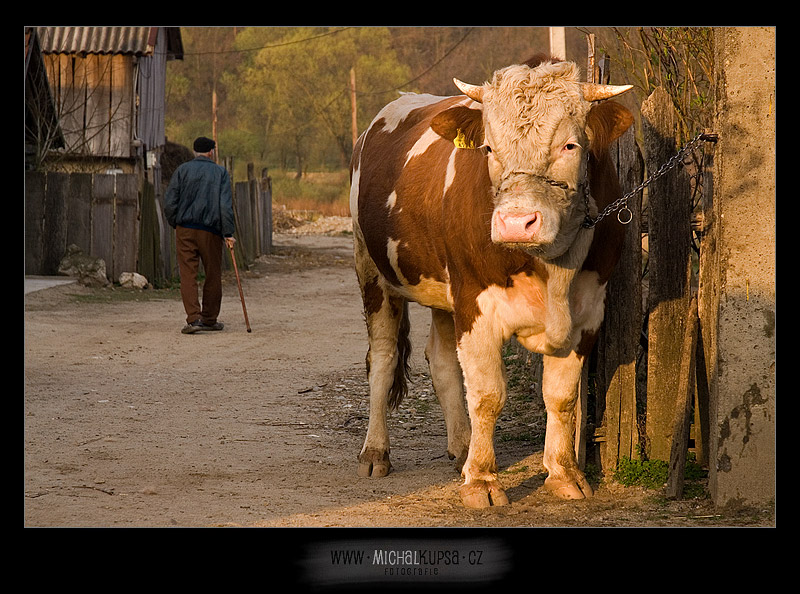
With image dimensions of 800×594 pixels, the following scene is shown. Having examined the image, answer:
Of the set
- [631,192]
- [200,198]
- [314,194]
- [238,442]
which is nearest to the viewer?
[631,192]

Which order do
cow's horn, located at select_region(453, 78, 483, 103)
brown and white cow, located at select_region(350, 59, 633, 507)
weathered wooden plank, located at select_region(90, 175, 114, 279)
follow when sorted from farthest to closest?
weathered wooden plank, located at select_region(90, 175, 114, 279), cow's horn, located at select_region(453, 78, 483, 103), brown and white cow, located at select_region(350, 59, 633, 507)

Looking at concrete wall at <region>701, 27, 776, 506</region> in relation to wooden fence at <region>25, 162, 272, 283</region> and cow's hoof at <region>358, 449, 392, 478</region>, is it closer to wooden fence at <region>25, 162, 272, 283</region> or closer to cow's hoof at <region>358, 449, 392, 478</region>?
cow's hoof at <region>358, 449, 392, 478</region>

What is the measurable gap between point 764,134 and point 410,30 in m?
69.3

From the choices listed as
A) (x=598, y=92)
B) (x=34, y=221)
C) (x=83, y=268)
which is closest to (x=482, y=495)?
(x=598, y=92)

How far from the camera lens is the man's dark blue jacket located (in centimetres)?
1262

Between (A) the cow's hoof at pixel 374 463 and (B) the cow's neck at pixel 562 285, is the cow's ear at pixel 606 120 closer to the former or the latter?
(B) the cow's neck at pixel 562 285

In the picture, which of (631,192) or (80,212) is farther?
(80,212)

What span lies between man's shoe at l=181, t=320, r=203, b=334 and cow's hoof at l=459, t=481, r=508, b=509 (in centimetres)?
736

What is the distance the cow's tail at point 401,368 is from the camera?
6984mm

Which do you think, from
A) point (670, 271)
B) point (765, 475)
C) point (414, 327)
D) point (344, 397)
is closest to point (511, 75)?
point (670, 271)

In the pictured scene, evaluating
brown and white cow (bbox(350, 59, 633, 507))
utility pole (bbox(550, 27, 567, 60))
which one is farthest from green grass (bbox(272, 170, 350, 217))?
brown and white cow (bbox(350, 59, 633, 507))

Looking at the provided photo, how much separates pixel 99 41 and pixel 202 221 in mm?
12157

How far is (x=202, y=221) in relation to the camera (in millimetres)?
12711

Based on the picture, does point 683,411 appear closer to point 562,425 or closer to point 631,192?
point 562,425
